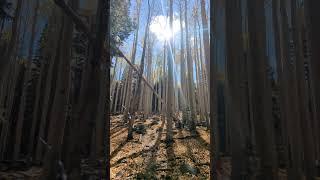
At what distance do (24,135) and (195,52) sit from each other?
27.1 ft

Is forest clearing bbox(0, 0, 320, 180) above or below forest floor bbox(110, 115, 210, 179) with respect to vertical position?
above

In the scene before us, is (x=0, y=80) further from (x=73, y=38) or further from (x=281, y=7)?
(x=281, y=7)

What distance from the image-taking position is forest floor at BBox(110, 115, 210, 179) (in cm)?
402

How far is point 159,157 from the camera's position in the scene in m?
5.12

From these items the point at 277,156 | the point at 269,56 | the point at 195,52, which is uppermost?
the point at 195,52

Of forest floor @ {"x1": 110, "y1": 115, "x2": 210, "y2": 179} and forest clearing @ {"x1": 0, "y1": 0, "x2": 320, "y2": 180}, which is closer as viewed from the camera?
forest clearing @ {"x1": 0, "y1": 0, "x2": 320, "y2": 180}

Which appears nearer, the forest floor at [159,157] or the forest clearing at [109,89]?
the forest clearing at [109,89]

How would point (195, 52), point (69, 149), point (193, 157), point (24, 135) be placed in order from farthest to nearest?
point (195, 52) < point (193, 157) < point (24, 135) < point (69, 149)

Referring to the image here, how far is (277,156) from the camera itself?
78.8 inches

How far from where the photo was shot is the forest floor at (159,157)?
4.02m

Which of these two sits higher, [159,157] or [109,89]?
[109,89]

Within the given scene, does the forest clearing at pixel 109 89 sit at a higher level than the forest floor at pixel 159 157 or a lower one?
higher

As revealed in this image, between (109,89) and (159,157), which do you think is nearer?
(109,89)

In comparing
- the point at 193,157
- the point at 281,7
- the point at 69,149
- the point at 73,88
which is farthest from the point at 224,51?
the point at 193,157
